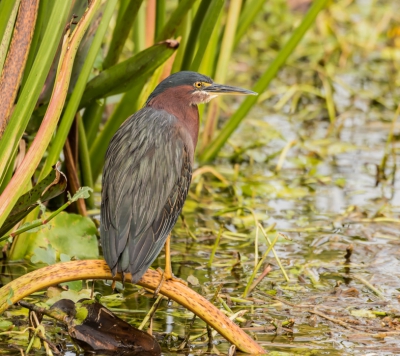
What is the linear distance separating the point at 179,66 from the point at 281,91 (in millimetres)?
3291

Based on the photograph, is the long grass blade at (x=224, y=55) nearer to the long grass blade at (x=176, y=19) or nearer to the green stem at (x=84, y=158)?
the long grass blade at (x=176, y=19)

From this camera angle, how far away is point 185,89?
363 centimetres

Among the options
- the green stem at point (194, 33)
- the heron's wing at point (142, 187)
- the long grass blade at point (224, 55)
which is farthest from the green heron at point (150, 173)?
the long grass blade at point (224, 55)

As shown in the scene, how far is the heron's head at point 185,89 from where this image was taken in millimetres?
3613

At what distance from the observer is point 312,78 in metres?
8.11

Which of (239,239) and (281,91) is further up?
(281,91)

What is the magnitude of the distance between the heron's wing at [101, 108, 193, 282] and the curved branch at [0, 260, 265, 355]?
0.27ft

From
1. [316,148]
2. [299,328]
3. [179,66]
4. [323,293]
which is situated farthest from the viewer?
[316,148]

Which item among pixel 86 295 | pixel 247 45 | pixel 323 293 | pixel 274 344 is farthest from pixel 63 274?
pixel 247 45

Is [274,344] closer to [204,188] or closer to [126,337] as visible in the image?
[126,337]

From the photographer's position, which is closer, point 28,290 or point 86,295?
point 28,290

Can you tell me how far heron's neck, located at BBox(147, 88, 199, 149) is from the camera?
3605 mm

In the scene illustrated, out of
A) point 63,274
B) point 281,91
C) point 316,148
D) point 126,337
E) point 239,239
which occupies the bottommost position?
point 126,337

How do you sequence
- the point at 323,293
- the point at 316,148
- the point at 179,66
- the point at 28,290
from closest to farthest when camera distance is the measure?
the point at 28,290
the point at 323,293
the point at 179,66
the point at 316,148
